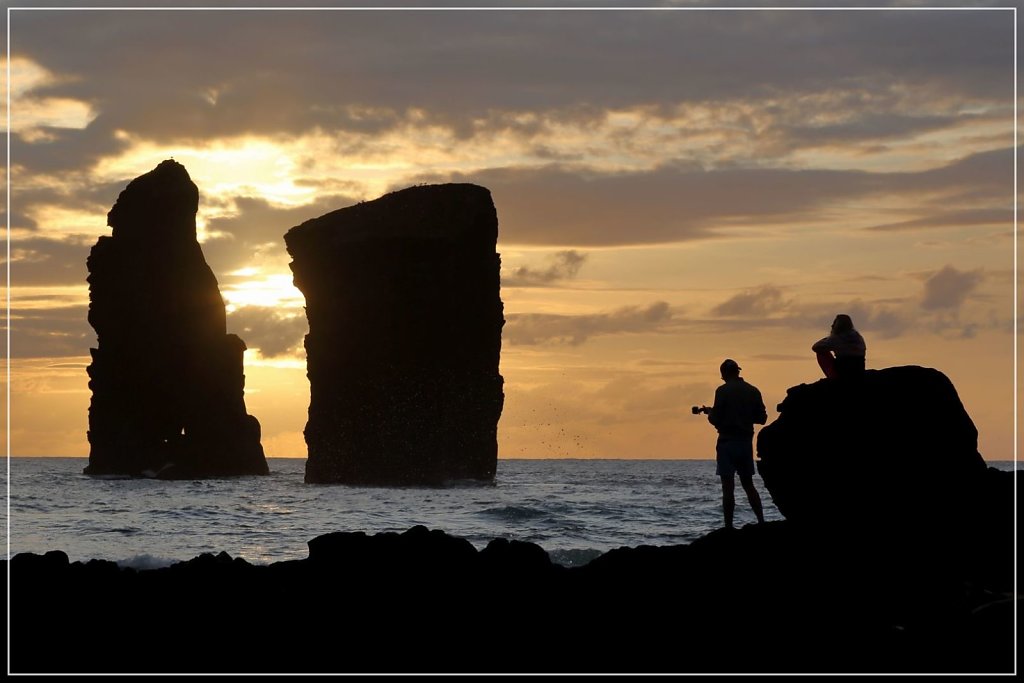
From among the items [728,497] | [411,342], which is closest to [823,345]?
[728,497]

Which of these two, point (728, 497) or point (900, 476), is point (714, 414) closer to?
point (728, 497)

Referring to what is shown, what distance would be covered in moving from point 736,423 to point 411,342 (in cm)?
4838

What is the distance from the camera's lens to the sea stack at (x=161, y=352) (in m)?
88.4

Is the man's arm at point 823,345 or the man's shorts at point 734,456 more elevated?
the man's arm at point 823,345

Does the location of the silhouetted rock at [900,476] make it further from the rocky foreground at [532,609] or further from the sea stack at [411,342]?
the sea stack at [411,342]

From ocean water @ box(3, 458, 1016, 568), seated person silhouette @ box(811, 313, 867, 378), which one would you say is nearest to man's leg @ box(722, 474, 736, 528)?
seated person silhouette @ box(811, 313, 867, 378)

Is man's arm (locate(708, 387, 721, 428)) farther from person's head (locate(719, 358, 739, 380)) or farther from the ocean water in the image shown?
the ocean water

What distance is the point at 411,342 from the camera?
6128 centimetres

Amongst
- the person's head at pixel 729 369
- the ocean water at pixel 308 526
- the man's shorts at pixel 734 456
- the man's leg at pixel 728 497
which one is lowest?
the ocean water at pixel 308 526

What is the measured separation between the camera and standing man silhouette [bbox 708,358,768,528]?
44.4ft

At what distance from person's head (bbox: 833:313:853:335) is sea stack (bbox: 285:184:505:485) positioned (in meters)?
49.3

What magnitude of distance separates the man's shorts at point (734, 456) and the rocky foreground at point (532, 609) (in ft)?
3.94

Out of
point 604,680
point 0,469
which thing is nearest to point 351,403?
point 604,680

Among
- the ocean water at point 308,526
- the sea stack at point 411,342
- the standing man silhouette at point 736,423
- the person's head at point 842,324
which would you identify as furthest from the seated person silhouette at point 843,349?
the sea stack at point 411,342
